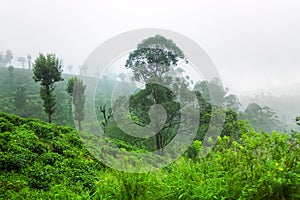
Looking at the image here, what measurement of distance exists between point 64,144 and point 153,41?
7.32 metres

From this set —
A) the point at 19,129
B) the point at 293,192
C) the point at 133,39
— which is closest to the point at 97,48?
the point at 133,39

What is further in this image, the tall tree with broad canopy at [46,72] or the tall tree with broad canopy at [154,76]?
the tall tree with broad canopy at [46,72]

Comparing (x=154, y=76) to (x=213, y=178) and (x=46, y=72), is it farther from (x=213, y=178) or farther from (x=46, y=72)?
(x=213, y=178)

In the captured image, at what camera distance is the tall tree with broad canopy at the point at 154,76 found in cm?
1284

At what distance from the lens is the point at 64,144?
8273mm

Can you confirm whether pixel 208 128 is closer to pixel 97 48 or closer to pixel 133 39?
pixel 133 39

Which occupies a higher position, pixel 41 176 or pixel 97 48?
pixel 97 48

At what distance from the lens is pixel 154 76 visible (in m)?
13.0

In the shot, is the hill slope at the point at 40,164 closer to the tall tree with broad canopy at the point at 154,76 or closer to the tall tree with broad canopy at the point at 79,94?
the tall tree with broad canopy at the point at 79,94

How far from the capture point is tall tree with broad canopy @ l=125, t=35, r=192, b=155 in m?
12.8

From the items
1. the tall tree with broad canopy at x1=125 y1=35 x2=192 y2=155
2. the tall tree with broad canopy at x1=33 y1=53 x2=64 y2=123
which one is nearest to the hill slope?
the tall tree with broad canopy at x1=125 y1=35 x2=192 y2=155

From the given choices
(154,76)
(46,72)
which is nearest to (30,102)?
(46,72)

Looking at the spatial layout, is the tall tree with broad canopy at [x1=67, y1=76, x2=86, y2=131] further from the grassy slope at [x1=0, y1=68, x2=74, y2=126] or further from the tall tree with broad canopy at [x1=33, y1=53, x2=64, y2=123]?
the grassy slope at [x1=0, y1=68, x2=74, y2=126]

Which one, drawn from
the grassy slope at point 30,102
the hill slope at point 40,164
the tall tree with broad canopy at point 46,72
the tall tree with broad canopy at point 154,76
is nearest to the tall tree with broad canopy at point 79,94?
the hill slope at point 40,164
